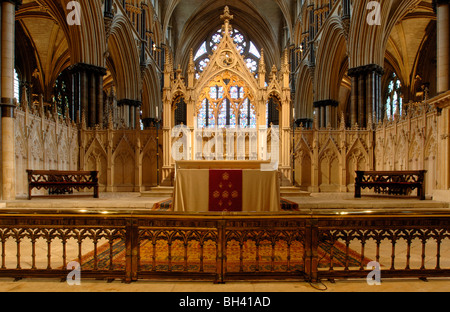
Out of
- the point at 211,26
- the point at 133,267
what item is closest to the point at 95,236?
the point at 133,267

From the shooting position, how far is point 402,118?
29.3ft

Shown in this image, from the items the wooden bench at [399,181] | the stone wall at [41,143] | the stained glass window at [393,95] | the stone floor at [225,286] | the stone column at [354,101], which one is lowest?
the stone floor at [225,286]

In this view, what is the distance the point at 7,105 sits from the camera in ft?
22.7

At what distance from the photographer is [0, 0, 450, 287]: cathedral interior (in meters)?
2.77

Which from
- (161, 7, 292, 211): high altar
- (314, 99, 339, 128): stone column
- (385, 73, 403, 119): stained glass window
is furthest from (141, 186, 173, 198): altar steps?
(385, 73, 403, 119): stained glass window

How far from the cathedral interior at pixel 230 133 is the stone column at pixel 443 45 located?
32 mm

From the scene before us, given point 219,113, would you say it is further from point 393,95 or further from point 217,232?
point 393,95

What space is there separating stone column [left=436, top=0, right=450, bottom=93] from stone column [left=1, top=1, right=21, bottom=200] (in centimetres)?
1013

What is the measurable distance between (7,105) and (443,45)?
10.4 metres

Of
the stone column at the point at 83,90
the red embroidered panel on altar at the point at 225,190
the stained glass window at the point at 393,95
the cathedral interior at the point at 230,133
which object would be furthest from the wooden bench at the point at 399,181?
the stained glass window at the point at 393,95

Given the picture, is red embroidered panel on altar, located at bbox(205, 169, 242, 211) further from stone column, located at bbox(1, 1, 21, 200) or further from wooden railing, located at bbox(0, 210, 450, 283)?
stone column, located at bbox(1, 1, 21, 200)

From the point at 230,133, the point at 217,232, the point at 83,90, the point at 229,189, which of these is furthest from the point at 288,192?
the point at 83,90

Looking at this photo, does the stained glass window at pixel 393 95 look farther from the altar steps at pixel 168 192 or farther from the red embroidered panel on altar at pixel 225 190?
the red embroidered panel on altar at pixel 225 190

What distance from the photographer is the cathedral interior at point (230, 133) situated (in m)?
2.77
